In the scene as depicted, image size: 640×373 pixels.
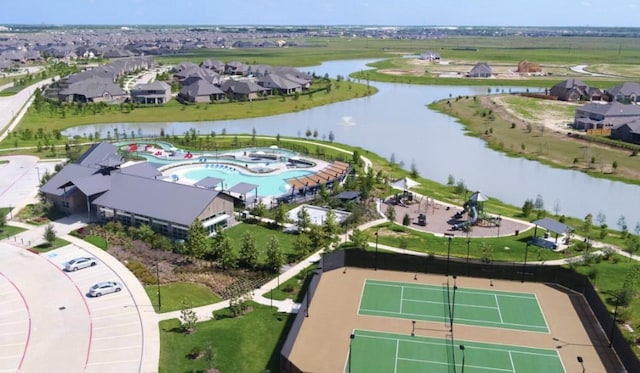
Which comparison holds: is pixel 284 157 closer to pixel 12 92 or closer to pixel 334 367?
pixel 334 367

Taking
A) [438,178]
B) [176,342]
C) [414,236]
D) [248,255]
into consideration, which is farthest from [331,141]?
[176,342]

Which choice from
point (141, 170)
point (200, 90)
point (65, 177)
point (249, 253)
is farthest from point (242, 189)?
point (200, 90)

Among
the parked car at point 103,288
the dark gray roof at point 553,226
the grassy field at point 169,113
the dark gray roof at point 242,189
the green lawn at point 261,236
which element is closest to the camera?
the parked car at point 103,288

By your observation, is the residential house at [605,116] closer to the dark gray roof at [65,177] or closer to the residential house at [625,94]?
the residential house at [625,94]

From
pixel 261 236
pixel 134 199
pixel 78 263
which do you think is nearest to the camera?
pixel 78 263

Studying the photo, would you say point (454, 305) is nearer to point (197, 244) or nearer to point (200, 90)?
point (197, 244)

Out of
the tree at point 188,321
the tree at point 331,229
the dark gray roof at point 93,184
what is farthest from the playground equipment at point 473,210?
the dark gray roof at point 93,184
